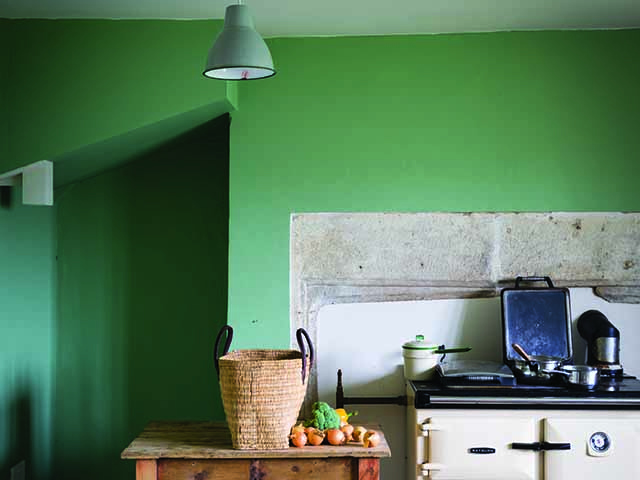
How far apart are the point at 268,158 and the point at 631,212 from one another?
1780mm

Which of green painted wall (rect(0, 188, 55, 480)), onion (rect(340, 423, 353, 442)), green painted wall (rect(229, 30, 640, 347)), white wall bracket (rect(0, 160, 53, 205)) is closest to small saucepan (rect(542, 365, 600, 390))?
green painted wall (rect(229, 30, 640, 347))

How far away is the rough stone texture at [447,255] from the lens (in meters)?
4.19

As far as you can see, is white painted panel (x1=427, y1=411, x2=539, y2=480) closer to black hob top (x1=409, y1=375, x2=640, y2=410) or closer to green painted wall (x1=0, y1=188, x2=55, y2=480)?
black hob top (x1=409, y1=375, x2=640, y2=410)

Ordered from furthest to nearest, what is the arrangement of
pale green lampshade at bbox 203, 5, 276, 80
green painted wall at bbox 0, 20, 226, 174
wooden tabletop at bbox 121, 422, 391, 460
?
1. green painted wall at bbox 0, 20, 226, 174
2. wooden tabletop at bbox 121, 422, 391, 460
3. pale green lampshade at bbox 203, 5, 276, 80

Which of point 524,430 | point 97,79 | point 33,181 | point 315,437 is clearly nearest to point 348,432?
point 315,437

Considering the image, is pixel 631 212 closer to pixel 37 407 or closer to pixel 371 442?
pixel 371 442

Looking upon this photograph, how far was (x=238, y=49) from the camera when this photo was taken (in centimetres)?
294

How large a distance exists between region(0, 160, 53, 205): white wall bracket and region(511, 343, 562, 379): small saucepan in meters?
2.23

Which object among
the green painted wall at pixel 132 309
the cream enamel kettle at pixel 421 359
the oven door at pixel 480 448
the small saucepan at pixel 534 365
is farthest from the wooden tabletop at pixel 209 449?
the green painted wall at pixel 132 309

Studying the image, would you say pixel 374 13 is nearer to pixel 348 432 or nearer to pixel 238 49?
pixel 238 49

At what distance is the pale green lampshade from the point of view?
2928 mm

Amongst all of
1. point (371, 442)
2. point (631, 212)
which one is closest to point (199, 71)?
point (371, 442)

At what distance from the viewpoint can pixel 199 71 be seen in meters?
4.07

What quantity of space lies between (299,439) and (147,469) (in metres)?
0.61
